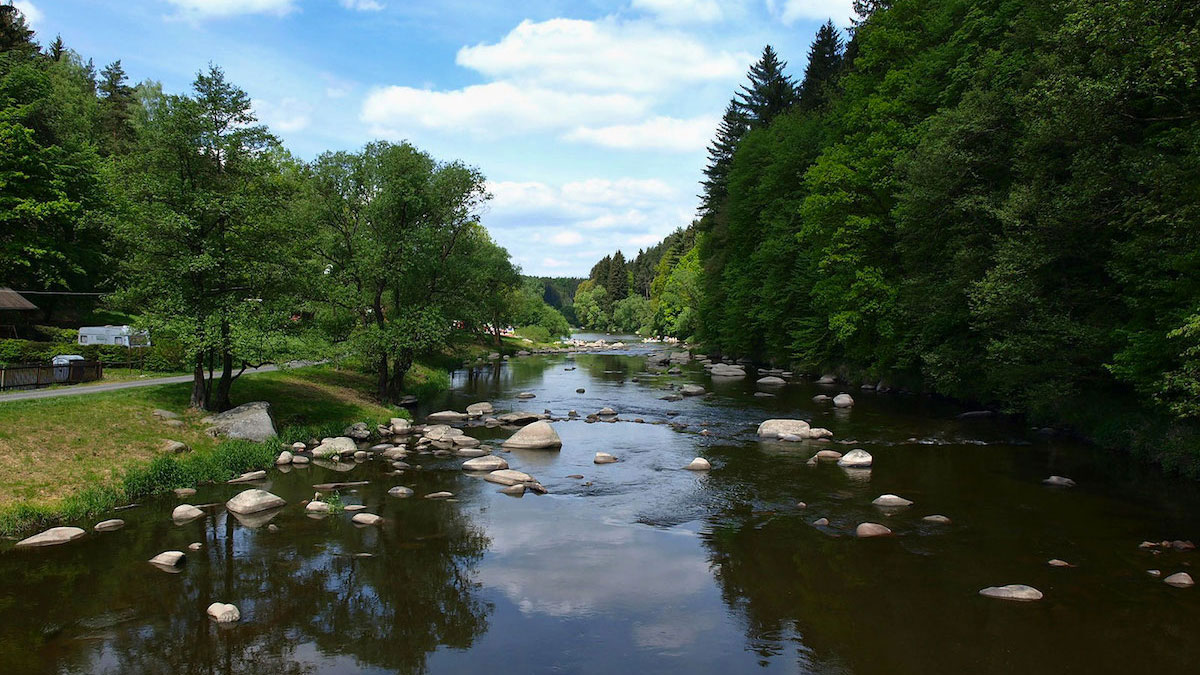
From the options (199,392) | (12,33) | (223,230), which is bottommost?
(199,392)

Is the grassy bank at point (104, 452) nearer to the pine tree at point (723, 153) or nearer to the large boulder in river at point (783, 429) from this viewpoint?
the large boulder in river at point (783, 429)

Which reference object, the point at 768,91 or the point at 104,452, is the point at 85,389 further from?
the point at 768,91

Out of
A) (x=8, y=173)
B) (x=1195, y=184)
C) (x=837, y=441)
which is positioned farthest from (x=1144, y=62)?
(x=8, y=173)

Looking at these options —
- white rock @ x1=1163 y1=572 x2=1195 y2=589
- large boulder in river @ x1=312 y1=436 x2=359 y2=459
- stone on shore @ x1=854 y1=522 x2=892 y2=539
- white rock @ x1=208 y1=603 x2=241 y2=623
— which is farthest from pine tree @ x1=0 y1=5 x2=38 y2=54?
white rock @ x1=1163 y1=572 x2=1195 y2=589

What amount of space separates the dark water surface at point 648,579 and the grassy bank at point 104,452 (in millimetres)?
931

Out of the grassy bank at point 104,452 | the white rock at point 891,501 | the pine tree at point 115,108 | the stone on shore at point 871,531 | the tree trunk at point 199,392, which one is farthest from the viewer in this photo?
the pine tree at point 115,108

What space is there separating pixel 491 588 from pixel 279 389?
64.4 feet

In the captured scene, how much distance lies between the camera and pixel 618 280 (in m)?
157

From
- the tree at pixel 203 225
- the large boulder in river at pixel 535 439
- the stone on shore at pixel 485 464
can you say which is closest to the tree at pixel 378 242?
the tree at pixel 203 225

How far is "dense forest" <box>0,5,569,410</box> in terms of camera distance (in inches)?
858

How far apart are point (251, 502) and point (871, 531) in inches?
599

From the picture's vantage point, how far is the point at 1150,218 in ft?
53.8

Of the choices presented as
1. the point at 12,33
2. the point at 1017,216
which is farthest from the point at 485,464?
the point at 12,33

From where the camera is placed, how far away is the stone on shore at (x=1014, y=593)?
11508mm
